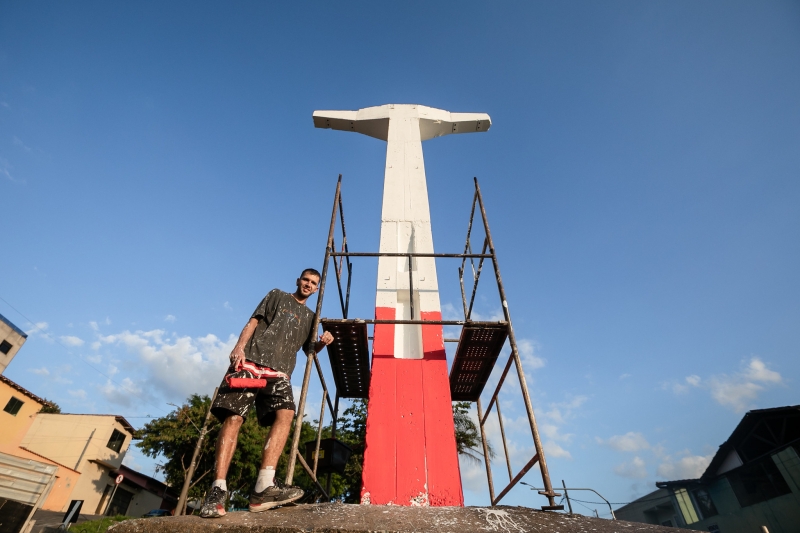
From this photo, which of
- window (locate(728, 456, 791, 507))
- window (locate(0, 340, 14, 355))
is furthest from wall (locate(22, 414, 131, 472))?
window (locate(728, 456, 791, 507))

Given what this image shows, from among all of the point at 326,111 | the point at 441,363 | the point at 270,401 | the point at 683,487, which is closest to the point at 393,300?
the point at 441,363

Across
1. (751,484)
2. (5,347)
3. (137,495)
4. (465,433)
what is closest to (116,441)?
(137,495)

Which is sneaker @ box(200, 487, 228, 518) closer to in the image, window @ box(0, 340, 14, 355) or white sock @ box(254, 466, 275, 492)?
white sock @ box(254, 466, 275, 492)

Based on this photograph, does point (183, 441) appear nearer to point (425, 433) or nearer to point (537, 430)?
point (425, 433)

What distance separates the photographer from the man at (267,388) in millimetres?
2684

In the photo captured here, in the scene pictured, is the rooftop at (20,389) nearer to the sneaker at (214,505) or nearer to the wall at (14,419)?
the wall at (14,419)

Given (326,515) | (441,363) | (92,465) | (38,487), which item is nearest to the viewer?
(326,515)

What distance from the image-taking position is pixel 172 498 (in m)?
34.7

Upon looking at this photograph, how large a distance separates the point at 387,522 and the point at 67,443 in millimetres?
35524

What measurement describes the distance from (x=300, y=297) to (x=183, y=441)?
25898 millimetres

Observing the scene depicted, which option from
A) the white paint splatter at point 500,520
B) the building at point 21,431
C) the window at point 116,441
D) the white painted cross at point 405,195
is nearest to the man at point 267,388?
the white paint splatter at point 500,520

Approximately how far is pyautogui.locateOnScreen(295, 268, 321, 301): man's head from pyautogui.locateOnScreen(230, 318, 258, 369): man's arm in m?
0.59

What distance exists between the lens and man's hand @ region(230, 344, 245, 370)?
10.0ft

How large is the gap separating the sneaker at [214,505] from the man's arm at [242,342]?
89 cm
